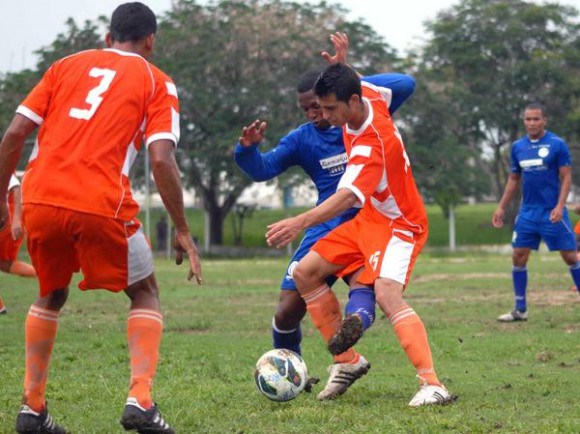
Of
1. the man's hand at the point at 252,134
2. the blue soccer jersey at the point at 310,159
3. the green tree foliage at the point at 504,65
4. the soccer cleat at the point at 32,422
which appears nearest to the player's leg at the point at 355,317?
the blue soccer jersey at the point at 310,159

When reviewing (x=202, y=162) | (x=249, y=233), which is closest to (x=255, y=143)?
(x=202, y=162)

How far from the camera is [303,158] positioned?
779 centimetres

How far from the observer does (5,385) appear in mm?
7684

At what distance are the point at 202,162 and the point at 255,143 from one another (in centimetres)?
3135

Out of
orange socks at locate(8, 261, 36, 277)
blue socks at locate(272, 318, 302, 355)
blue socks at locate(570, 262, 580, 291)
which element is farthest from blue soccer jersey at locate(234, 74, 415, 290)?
orange socks at locate(8, 261, 36, 277)

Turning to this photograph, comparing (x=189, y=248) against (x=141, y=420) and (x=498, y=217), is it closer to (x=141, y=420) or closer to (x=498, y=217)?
(x=141, y=420)

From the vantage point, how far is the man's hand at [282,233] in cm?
591

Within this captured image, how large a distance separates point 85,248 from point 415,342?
2238 mm

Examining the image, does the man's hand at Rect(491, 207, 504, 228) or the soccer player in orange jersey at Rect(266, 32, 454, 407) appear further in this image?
the man's hand at Rect(491, 207, 504, 228)

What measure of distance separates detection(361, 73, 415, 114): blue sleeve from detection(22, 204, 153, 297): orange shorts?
229 cm

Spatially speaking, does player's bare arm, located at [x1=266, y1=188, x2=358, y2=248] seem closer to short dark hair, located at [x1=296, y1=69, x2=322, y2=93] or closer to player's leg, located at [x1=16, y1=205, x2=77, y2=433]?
player's leg, located at [x1=16, y1=205, x2=77, y2=433]

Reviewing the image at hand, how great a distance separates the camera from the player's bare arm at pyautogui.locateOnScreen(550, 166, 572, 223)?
12.3 m

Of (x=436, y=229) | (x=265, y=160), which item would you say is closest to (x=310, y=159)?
(x=265, y=160)

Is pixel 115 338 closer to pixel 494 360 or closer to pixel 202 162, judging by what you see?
pixel 494 360
